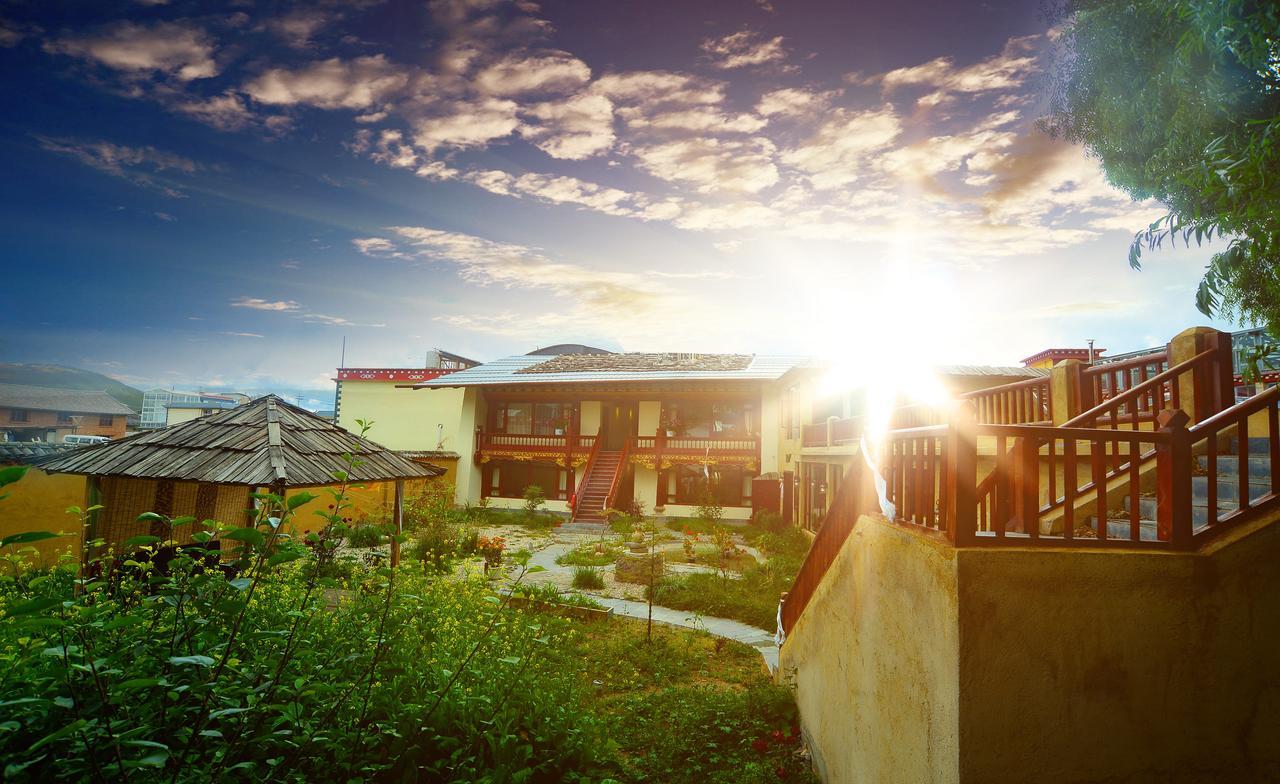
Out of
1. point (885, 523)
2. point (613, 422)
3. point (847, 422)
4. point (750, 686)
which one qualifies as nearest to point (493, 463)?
point (613, 422)

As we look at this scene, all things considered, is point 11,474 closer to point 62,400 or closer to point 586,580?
point 586,580

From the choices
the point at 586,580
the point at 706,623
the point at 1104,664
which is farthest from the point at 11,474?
the point at 586,580

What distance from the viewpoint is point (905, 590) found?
11.5ft

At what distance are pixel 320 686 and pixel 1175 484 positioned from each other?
427 centimetres

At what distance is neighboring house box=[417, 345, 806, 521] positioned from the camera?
23.9 meters

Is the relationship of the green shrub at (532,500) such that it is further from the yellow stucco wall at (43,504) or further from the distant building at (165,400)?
the distant building at (165,400)

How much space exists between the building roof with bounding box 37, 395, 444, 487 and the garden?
7.39ft

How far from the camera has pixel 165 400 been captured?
156 ft

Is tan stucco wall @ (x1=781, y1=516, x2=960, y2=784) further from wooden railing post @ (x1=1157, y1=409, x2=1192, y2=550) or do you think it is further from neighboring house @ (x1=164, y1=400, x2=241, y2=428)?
neighboring house @ (x1=164, y1=400, x2=241, y2=428)

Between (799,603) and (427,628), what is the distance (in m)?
3.81

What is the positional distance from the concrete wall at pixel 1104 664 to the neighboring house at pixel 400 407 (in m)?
28.3

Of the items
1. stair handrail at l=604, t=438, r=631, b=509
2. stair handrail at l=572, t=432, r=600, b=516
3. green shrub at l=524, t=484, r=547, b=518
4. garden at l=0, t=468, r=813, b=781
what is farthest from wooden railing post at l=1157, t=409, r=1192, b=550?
green shrub at l=524, t=484, r=547, b=518

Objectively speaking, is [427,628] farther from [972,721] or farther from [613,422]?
[613,422]

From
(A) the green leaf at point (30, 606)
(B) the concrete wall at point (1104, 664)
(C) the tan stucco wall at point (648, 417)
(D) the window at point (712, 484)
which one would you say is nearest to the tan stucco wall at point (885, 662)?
(B) the concrete wall at point (1104, 664)
